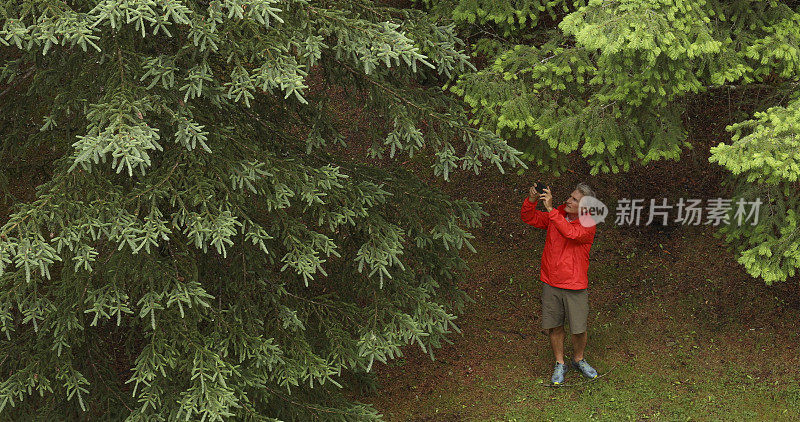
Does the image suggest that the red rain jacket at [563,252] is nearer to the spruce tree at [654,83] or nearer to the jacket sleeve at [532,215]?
the jacket sleeve at [532,215]

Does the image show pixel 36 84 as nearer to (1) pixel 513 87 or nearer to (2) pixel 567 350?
(1) pixel 513 87

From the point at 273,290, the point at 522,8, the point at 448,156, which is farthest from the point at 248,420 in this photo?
A: the point at 522,8

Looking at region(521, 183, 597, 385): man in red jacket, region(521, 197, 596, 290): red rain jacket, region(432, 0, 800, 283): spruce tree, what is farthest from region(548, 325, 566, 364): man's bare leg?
region(432, 0, 800, 283): spruce tree

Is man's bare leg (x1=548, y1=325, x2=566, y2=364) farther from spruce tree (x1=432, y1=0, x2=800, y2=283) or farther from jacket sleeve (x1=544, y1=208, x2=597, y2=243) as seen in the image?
spruce tree (x1=432, y1=0, x2=800, y2=283)

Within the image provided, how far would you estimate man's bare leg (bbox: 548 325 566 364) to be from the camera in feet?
26.0

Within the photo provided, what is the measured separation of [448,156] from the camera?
604cm

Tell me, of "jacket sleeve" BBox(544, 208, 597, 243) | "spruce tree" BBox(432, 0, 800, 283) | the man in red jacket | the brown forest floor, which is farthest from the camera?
the brown forest floor

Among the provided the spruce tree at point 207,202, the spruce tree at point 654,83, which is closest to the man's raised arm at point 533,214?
the spruce tree at point 654,83

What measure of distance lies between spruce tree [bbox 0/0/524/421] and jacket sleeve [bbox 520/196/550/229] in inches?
31.1

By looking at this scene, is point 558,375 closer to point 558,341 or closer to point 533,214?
point 558,341

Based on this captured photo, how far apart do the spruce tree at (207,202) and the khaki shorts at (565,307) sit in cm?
110

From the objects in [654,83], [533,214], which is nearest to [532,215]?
[533,214]

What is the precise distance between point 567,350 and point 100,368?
16.2ft

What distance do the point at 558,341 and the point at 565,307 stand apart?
52 cm
